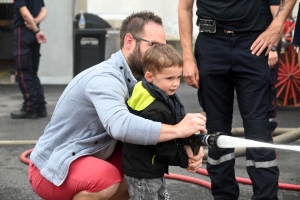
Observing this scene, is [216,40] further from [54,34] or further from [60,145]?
[54,34]

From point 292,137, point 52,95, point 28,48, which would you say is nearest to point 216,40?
point 292,137

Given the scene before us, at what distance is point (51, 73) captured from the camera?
10.9 metres

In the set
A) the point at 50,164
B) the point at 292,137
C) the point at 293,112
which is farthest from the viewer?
the point at 293,112

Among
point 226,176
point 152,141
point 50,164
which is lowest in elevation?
point 226,176

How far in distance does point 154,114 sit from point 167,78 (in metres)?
0.21

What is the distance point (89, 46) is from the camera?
1101cm

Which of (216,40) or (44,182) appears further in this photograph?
(216,40)

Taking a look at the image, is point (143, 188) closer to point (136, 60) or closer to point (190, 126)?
point (190, 126)

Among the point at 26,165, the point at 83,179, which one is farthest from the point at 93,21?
the point at 83,179

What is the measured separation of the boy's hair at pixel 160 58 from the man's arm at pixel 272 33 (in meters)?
0.91

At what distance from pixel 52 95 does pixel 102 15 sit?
2587 mm

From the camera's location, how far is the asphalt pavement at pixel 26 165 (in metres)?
4.96

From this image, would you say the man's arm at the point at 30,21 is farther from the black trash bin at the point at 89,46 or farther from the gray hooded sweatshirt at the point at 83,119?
the gray hooded sweatshirt at the point at 83,119

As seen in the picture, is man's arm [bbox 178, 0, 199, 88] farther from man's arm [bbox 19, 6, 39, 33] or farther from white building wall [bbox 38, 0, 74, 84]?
white building wall [bbox 38, 0, 74, 84]
